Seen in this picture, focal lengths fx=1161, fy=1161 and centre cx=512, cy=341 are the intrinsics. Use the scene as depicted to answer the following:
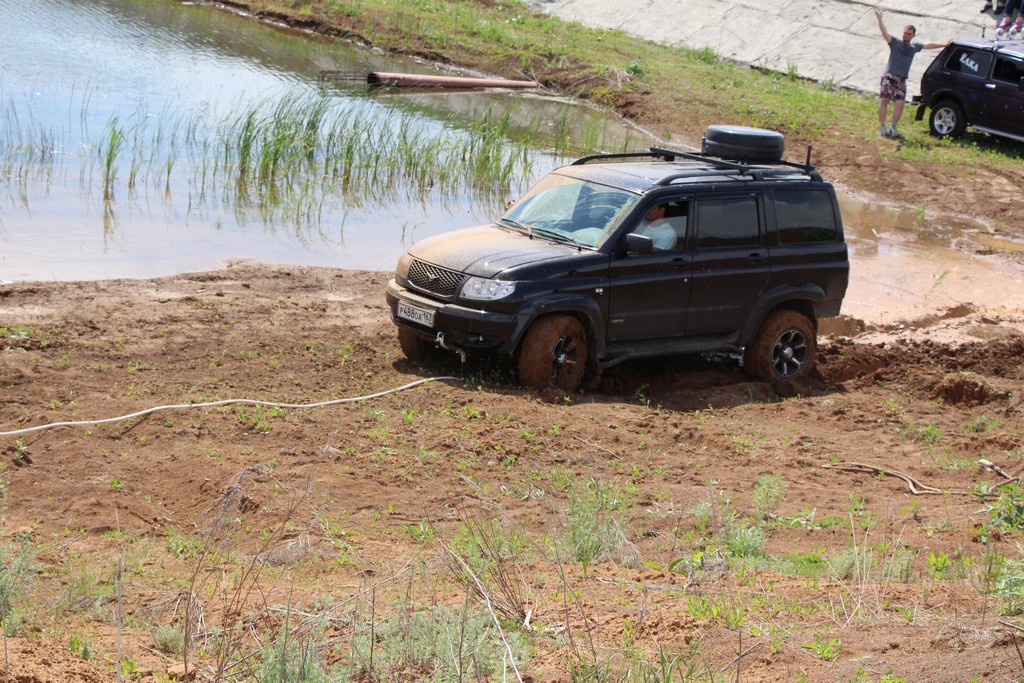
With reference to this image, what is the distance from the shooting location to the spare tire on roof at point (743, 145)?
11430 millimetres

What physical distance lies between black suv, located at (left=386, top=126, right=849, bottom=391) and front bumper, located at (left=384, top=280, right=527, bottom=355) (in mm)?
11

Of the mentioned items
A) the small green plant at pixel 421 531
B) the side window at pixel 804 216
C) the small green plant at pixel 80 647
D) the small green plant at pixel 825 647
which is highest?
the side window at pixel 804 216

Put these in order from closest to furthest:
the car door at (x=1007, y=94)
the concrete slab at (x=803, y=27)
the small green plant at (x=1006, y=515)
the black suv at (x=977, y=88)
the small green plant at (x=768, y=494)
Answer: the small green plant at (x=1006, y=515), the small green plant at (x=768, y=494), the car door at (x=1007, y=94), the black suv at (x=977, y=88), the concrete slab at (x=803, y=27)

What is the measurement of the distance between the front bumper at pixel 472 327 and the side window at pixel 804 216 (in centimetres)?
305

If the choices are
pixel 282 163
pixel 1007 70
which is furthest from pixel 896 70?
pixel 282 163

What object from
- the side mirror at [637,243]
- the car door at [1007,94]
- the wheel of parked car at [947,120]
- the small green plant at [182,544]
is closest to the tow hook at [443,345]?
the side mirror at [637,243]

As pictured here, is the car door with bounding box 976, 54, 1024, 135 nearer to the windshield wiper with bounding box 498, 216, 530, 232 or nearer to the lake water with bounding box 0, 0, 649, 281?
the lake water with bounding box 0, 0, 649, 281

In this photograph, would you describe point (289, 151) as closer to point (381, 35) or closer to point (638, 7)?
point (381, 35)

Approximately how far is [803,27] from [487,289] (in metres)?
24.8

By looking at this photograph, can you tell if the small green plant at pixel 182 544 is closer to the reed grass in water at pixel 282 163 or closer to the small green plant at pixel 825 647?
the small green plant at pixel 825 647

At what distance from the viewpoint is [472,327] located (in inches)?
368

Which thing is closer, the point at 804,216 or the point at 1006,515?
the point at 1006,515

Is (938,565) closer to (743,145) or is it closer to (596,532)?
(596,532)

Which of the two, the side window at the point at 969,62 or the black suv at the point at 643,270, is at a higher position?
the side window at the point at 969,62
